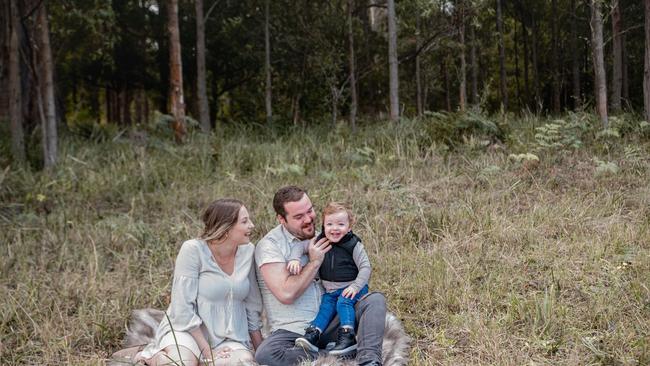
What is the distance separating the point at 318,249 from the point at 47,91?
7.75 metres

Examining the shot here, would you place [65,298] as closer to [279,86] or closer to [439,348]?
[439,348]

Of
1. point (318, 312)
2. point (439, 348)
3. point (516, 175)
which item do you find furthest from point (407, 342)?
point (516, 175)

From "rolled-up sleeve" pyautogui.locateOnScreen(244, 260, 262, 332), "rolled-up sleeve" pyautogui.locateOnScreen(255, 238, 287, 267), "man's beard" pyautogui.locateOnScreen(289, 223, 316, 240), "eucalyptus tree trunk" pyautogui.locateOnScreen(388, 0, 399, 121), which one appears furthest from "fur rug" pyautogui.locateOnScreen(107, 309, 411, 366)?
"eucalyptus tree trunk" pyautogui.locateOnScreen(388, 0, 399, 121)

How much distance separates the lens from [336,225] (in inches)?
158

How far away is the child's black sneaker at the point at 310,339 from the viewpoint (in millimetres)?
3904

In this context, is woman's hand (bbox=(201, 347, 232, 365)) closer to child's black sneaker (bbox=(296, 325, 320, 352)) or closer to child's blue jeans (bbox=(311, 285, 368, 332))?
child's black sneaker (bbox=(296, 325, 320, 352))

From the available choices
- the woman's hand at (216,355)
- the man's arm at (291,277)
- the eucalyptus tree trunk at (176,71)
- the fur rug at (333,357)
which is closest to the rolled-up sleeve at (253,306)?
the man's arm at (291,277)

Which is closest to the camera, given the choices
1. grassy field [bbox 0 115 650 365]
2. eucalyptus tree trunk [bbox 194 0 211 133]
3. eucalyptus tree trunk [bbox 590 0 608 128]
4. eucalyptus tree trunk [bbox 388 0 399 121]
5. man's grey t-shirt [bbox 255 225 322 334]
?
man's grey t-shirt [bbox 255 225 322 334]

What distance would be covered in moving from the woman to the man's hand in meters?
0.40

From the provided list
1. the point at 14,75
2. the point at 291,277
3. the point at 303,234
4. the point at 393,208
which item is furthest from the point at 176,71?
the point at 291,277

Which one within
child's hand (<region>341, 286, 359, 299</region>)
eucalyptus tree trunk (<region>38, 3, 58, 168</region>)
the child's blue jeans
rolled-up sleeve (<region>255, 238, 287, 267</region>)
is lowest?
the child's blue jeans

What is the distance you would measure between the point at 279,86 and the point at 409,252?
46.1 feet

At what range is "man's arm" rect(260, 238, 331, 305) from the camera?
3.98 metres

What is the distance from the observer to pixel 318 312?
4.12m
